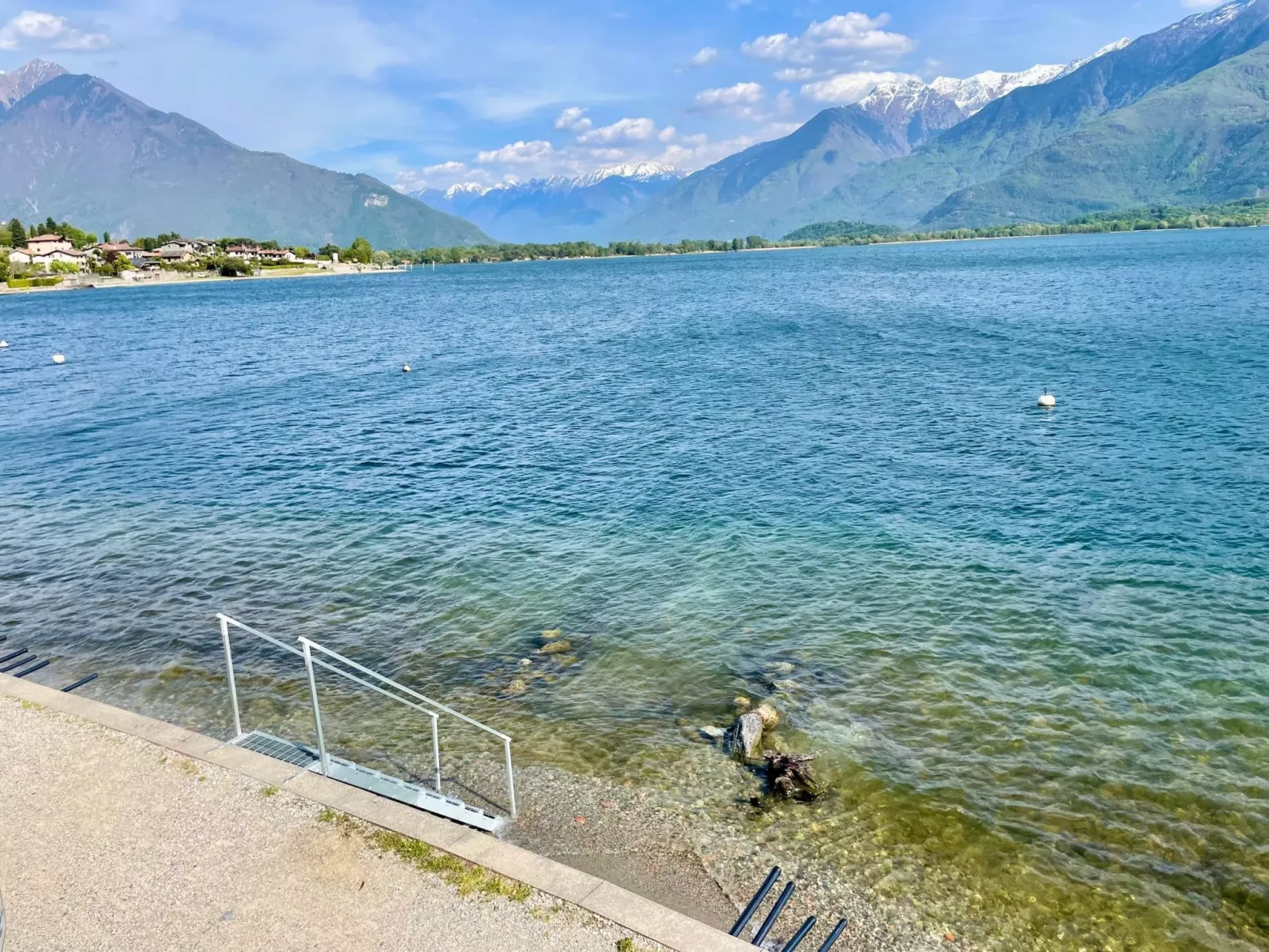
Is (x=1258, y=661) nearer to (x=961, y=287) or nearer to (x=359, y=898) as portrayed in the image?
(x=359, y=898)

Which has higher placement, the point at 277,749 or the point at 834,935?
the point at 277,749

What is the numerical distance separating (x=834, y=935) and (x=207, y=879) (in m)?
8.13

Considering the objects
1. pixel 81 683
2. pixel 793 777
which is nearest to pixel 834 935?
pixel 793 777

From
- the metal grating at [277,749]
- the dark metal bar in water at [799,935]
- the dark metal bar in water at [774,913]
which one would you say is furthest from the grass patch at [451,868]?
the dark metal bar in water at [799,935]

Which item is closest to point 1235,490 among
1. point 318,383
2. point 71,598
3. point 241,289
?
point 71,598

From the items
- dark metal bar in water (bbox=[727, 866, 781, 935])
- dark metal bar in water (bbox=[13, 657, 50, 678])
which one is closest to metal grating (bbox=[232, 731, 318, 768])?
dark metal bar in water (bbox=[13, 657, 50, 678])

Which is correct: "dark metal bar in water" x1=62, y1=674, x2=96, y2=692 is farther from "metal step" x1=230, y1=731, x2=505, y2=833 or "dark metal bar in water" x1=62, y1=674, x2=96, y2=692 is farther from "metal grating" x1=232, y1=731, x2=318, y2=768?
"metal step" x1=230, y1=731, x2=505, y2=833

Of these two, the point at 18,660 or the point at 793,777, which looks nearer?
the point at 793,777

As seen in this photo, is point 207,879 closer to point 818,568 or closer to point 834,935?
point 834,935

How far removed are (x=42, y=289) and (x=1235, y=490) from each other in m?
237

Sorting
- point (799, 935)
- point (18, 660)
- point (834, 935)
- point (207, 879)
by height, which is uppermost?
point (207, 879)

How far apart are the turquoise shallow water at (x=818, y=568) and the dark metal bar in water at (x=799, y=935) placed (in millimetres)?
2038

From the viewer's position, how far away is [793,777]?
1448 centimetres

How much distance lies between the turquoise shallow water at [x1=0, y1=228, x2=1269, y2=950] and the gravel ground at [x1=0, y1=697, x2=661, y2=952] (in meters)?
5.43
